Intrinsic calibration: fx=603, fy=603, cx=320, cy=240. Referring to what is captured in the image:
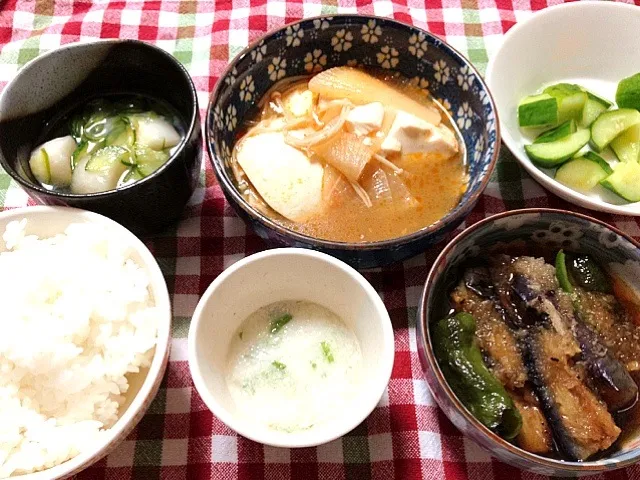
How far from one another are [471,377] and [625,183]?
869mm

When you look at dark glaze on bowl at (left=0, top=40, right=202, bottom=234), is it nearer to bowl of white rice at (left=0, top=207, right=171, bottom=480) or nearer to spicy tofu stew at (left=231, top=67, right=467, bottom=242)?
bowl of white rice at (left=0, top=207, right=171, bottom=480)

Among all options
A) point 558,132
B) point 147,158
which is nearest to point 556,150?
point 558,132

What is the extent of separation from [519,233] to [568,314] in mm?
231

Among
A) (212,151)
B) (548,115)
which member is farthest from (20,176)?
(548,115)

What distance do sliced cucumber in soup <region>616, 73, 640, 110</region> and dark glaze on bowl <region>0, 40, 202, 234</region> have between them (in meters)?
1.41

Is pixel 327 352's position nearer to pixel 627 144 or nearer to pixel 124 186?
pixel 124 186

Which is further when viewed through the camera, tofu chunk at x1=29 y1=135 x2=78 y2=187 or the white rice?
tofu chunk at x1=29 y1=135 x2=78 y2=187

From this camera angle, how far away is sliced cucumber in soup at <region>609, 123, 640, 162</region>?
1.88 m

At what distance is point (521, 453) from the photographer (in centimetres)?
116

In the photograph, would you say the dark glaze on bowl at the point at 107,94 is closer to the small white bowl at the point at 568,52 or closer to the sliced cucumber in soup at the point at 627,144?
the small white bowl at the point at 568,52

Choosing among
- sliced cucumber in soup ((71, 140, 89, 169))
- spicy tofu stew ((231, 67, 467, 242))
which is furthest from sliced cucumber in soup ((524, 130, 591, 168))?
sliced cucumber in soup ((71, 140, 89, 169))

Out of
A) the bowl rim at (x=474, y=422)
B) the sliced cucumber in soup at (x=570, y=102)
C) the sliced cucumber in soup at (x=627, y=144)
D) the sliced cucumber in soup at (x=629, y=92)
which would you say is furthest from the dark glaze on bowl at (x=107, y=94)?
the sliced cucumber in soup at (x=629, y=92)

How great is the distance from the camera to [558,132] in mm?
1883

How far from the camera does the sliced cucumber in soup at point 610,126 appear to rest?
1.88 metres
